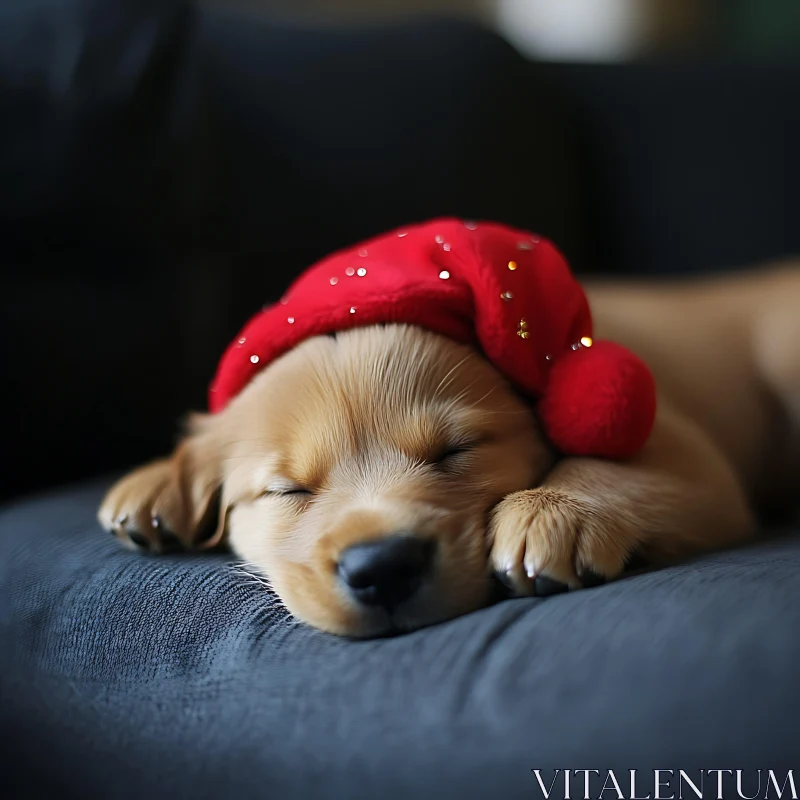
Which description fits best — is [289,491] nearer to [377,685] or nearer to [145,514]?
[145,514]

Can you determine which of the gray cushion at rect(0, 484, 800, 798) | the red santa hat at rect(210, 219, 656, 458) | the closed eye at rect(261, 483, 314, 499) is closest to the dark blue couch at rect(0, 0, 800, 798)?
the gray cushion at rect(0, 484, 800, 798)

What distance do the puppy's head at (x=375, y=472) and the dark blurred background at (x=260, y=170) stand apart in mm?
538

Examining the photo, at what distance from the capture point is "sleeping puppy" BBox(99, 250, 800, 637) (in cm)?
117

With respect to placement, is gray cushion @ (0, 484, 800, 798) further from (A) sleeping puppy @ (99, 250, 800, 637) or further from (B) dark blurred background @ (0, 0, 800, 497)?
(B) dark blurred background @ (0, 0, 800, 497)

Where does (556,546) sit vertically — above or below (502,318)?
below

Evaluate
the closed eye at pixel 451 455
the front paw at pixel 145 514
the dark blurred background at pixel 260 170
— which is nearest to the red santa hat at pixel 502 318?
the closed eye at pixel 451 455

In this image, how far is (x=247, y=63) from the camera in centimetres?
231

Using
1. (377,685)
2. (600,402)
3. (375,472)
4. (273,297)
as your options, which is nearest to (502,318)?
(600,402)

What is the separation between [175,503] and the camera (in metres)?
1.51

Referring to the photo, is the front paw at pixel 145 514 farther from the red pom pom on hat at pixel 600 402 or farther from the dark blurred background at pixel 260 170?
the red pom pom on hat at pixel 600 402

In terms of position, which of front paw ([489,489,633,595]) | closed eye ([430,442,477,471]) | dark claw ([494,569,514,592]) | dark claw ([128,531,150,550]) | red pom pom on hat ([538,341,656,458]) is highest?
red pom pom on hat ([538,341,656,458])

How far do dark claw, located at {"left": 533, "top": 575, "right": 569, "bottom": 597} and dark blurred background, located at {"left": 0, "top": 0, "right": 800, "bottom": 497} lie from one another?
1.14 metres

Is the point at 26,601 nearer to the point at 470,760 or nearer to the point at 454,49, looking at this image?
the point at 470,760

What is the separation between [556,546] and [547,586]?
52 mm
